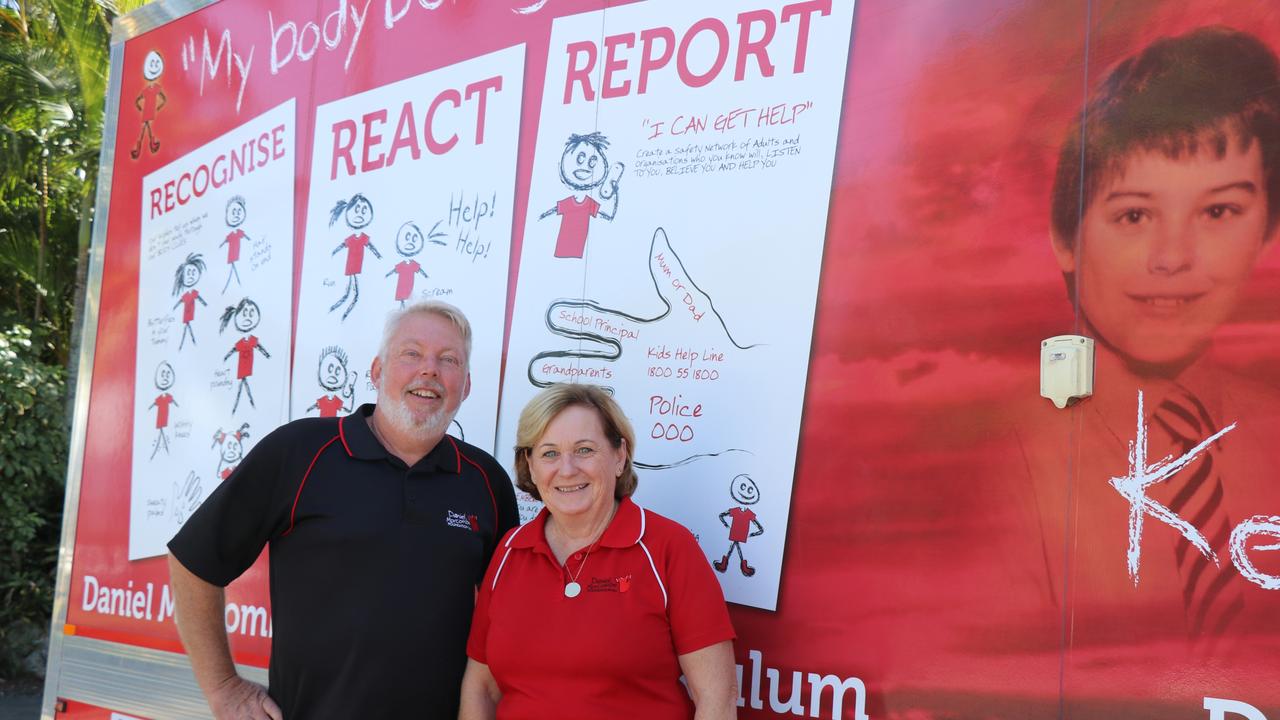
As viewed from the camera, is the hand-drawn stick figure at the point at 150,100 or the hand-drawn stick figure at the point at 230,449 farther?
the hand-drawn stick figure at the point at 150,100

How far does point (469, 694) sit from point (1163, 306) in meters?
1.55

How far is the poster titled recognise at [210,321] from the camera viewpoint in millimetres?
3691

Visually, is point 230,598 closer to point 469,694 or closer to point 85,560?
point 85,560

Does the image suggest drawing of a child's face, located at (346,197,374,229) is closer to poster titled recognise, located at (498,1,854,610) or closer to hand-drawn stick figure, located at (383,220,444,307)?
hand-drawn stick figure, located at (383,220,444,307)

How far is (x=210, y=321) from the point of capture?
3.90 meters

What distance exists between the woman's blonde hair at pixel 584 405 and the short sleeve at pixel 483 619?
262mm

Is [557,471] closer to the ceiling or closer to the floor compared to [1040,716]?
closer to the ceiling

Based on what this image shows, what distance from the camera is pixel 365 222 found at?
3.42 meters

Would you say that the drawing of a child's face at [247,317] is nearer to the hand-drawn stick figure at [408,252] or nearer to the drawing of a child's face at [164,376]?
the drawing of a child's face at [164,376]

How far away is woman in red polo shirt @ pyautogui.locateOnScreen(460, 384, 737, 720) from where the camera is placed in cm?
224

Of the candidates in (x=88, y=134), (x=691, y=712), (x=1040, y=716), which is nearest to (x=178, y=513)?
(x=691, y=712)

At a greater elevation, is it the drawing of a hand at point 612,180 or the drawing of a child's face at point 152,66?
the drawing of a child's face at point 152,66

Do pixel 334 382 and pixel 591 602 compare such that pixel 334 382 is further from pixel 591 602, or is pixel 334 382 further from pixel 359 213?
pixel 591 602

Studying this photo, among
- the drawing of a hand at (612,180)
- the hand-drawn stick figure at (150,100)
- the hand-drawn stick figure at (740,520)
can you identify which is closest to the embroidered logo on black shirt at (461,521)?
the hand-drawn stick figure at (740,520)
